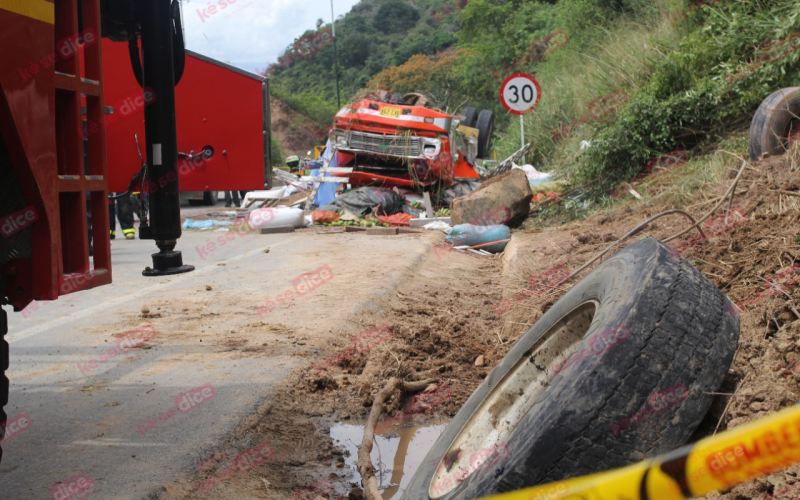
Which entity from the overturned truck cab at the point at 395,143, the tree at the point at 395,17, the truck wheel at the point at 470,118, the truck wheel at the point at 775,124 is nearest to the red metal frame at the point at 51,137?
the truck wheel at the point at 775,124

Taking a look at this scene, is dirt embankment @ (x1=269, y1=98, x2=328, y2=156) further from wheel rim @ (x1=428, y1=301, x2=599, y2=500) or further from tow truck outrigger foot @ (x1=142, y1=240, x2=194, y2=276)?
wheel rim @ (x1=428, y1=301, x2=599, y2=500)

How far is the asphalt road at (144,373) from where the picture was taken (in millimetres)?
2979

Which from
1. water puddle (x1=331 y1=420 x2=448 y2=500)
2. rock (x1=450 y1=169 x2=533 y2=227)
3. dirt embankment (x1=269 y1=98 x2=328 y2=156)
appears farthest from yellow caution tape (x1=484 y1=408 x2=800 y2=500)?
dirt embankment (x1=269 y1=98 x2=328 y2=156)

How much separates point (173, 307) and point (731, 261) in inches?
187

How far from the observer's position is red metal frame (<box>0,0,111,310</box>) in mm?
2250

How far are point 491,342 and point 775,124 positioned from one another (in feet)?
12.5

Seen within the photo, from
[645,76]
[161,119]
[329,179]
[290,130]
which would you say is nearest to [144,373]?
[161,119]

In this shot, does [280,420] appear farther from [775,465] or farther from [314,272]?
[314,272]

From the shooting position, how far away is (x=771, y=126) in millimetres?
6574

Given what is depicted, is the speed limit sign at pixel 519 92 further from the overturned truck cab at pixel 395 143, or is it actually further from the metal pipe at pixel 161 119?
the metal pipe at pixel 161 119

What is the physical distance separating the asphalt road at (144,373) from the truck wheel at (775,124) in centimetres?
383

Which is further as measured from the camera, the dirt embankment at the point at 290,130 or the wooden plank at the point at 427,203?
the dirt embankment at the point at 290,130

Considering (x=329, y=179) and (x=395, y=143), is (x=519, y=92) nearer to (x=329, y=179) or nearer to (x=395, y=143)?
(x=395, y=143)

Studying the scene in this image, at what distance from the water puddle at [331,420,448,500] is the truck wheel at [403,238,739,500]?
557 millimetres
